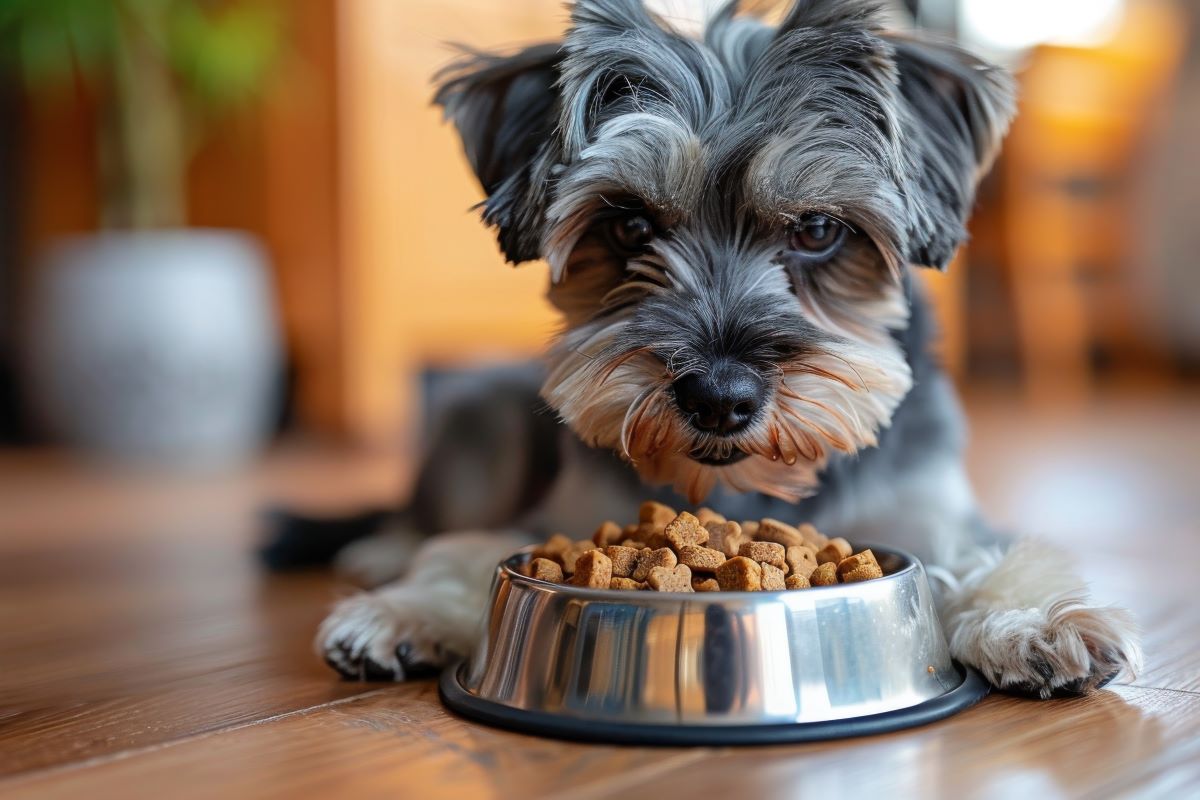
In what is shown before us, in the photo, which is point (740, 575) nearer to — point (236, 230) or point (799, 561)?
point (799, 561)

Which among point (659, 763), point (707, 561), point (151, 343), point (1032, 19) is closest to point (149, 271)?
point (151, 343)

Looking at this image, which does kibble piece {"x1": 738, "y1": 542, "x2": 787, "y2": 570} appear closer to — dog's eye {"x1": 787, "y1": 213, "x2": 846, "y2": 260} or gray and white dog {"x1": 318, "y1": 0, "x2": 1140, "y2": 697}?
gray and white dog {"x1": 318, "y1": 0, "x2": 1140, "y2": 697}

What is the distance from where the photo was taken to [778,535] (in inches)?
75.0

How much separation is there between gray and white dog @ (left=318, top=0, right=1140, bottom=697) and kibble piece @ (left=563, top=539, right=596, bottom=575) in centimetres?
15

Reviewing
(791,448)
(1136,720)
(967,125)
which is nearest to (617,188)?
(791,448)

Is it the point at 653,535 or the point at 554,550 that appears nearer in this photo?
the point at 653,535

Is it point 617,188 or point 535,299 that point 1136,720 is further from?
point 535,299

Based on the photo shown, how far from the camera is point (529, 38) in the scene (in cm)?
642

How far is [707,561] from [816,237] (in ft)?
2.03

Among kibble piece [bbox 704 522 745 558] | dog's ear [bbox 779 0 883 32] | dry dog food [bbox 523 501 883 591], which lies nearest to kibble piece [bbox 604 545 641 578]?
dry dog food [bbox 523 501 883 591]

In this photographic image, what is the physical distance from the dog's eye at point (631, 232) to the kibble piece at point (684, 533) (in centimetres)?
51

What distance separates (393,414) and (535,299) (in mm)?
950

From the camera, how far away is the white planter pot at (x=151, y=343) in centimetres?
557

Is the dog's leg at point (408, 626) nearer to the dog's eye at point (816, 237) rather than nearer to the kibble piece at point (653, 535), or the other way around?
the kibble piece at point (653, 535)
